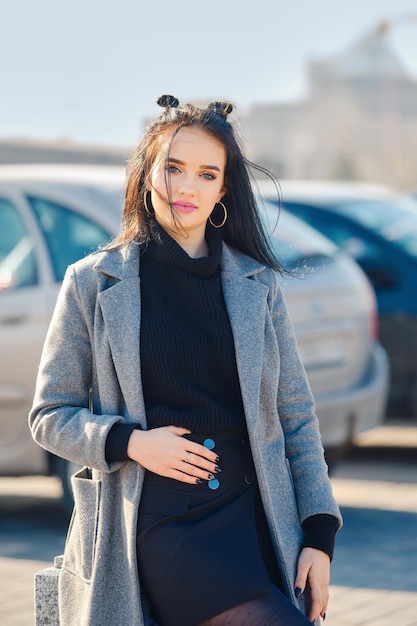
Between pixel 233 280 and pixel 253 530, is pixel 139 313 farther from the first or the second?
pixel 253 530

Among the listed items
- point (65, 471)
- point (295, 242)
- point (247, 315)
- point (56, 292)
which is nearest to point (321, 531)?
point (247, 315)

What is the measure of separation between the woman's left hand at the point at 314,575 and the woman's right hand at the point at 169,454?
31cm

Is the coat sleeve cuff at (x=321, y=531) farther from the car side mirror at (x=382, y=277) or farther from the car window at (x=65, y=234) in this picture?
the car side mirror at (x=382, y=277)

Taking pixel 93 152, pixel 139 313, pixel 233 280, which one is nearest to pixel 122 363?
pixel 139 313

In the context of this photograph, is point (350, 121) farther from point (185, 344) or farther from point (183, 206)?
point (185, 344)

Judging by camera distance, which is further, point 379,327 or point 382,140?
point 382,140

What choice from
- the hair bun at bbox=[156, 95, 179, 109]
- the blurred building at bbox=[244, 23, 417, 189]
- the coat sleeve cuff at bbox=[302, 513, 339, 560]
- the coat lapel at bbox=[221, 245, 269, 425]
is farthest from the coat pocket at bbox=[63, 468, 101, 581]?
the blurred building at bbox=[244, 23, 417, 189]

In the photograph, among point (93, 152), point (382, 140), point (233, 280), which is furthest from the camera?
point (382, 140)

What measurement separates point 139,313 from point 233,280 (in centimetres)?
25

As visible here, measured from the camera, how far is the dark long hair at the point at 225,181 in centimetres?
299

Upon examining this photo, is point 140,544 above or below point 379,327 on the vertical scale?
above

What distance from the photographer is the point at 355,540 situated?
6500mm

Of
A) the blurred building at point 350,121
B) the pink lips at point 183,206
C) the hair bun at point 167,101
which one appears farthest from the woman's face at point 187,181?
the blurred building at point 350,121

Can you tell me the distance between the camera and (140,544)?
2.72 meters
